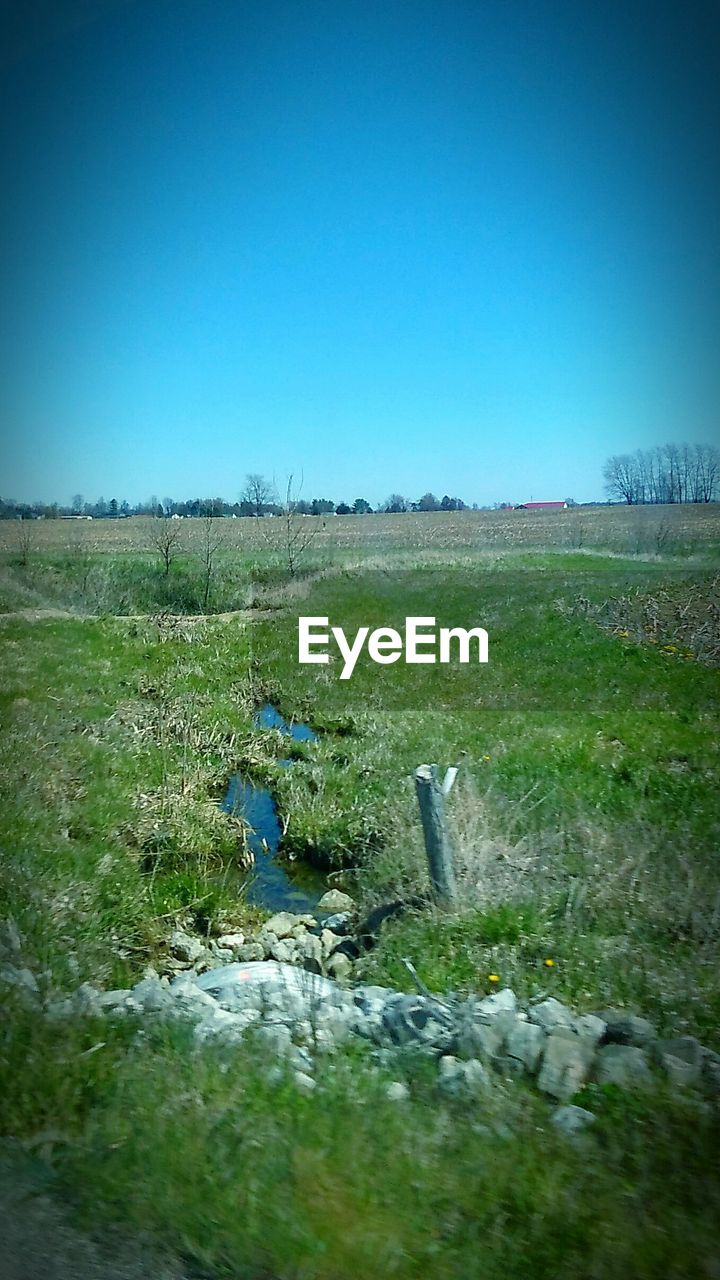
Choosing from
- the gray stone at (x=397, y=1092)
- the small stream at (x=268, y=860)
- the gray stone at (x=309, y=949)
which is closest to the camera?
the gray stone at (x=397, y=1092)

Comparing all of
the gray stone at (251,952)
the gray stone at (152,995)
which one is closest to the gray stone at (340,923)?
the gray stone at (251,952)

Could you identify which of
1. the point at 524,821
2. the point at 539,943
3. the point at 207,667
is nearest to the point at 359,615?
the point at 207,667

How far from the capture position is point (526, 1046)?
3.71m

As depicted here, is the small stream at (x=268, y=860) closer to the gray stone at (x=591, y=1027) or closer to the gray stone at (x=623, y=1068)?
the gray stone at (x=591, y=1027)

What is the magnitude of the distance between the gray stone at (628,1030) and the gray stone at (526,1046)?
1.13 ft

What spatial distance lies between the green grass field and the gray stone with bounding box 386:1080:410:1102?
10 cm

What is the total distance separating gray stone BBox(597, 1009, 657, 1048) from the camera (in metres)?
3.86

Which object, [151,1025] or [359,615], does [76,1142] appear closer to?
[151,1025]

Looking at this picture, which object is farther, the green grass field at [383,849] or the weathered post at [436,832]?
the weathered post at [436,832]

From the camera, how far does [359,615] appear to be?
10562 mm

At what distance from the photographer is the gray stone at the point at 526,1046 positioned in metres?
3.63

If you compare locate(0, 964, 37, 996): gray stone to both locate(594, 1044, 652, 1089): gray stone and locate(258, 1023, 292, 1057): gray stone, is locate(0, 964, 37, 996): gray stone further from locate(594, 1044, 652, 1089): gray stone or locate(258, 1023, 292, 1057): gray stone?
locate(594, 1044, 652, 1089): gray stone

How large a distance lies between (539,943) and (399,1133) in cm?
220

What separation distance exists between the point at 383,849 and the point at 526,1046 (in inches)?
147
